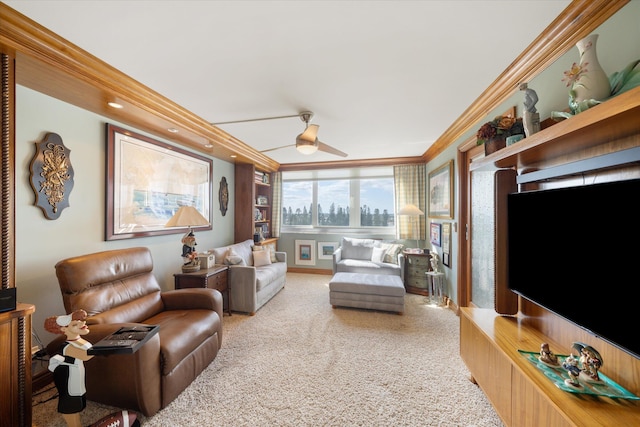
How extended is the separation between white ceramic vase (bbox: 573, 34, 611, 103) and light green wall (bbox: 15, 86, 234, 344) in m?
3.54

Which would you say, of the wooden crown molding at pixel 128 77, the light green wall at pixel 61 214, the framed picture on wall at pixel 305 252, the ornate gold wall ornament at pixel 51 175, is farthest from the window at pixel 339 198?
the ornate gold wall ornament at pixel 51 175

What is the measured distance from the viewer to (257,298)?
335 cm

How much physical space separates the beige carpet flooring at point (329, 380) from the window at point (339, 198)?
9.05ft

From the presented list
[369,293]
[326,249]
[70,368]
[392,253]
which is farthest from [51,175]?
[392,253]

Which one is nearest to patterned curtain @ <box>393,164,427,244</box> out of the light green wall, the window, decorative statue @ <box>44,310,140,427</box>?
the window

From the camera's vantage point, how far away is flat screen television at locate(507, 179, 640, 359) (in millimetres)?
977

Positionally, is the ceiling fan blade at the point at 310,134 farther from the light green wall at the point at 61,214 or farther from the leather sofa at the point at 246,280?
the light green wall at the point at 61,214

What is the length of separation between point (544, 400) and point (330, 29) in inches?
85.4

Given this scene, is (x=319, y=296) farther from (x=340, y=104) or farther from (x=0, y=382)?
(x=0, y=382)

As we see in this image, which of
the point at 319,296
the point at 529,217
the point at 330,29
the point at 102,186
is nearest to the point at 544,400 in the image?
the point at 529,217

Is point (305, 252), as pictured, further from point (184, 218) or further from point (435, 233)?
point (184, 218)

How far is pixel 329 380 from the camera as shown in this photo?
6.47 ft

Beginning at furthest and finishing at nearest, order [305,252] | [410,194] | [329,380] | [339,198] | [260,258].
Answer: [339,198] → [305,252] → [410,194] → [260,258] → [329,380]

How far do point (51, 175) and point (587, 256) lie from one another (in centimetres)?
363
